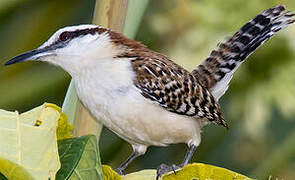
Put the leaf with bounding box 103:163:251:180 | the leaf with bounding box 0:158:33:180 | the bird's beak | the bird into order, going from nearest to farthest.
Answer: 1. the leaf with bounding box 0:158:33:180
2. the leaf with bounding box 103:163:251:180
3. the bird's beak
4. the bird

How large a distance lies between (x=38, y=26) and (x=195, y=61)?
2.72 feet

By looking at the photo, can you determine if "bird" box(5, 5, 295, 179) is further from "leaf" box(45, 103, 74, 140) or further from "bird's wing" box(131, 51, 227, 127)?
"leaf" box(45, 103, 74, 140)

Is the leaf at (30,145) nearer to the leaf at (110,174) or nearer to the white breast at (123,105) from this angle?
the leaf at (110,174)

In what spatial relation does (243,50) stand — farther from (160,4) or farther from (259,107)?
(160,4)

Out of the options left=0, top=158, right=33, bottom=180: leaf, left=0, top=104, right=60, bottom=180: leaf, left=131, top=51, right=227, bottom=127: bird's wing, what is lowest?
left=131, top=51, right=227, bottom=127: bird's wing

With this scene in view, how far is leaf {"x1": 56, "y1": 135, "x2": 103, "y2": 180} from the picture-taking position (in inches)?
39.0

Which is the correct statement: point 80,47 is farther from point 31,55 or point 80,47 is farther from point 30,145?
point 30,145

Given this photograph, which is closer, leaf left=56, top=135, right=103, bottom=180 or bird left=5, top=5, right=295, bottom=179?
leaf left=56, top=135, right=103, bottom=180

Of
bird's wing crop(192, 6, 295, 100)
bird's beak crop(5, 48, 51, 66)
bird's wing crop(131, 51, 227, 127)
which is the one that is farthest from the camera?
bird's wing crop(192, 6, 295, 100)

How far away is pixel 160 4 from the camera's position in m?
3.16

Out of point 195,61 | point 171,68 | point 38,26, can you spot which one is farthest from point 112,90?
point 38,26

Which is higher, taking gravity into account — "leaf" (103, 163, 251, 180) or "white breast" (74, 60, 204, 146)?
"leaf" (103, 163, 251, 180)

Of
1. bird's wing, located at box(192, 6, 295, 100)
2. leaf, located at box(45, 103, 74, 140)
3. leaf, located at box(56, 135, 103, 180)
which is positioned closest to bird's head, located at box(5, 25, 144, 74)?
bird's wing, located at box(192, 6, 295, 100)

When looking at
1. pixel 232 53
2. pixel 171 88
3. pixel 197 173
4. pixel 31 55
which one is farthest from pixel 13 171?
pixel 232 53
